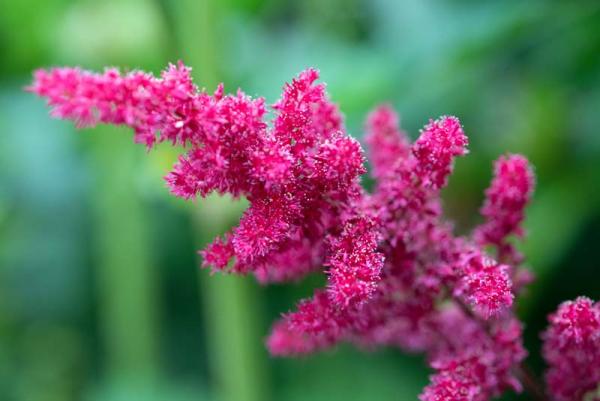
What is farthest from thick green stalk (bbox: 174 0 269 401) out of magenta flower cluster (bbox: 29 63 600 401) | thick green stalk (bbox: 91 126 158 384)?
magenta flower cluster (bbox: 29 63 600 401)

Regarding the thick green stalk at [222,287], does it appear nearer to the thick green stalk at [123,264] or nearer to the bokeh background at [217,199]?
the bokeh background at [217,199]

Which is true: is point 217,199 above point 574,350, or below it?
above

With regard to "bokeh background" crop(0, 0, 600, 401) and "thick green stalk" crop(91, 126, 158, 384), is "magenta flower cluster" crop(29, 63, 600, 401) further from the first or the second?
"thick green stalk" crop(91, 126, 158, 384)

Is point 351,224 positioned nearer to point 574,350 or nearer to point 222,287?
point 574,350

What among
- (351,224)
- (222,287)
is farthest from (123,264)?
(351,224)

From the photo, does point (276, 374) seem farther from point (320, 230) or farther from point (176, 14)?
point (320, 230)

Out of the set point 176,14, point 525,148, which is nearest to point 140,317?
point 176,14

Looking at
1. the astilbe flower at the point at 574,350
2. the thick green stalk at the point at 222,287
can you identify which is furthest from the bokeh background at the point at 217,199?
the astilbe flower at the point at 574,350
